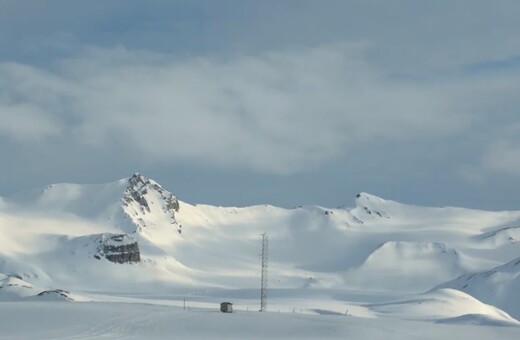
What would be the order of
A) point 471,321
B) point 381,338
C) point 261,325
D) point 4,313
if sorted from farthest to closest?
point 471,321 → point 4,313 → point 261,325 → point 381,338

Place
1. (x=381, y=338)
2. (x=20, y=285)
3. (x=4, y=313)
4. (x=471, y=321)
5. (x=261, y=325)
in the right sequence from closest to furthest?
(x=381, y=338) < (x=261, y=325) < (x=4, y=313) < (x=471, y=321) < (x=20, y=285)

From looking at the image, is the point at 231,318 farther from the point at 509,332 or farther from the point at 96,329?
the point at 509,332

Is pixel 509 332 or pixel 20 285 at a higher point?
pixel 20 285

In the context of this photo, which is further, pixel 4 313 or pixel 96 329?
pixel 4 313

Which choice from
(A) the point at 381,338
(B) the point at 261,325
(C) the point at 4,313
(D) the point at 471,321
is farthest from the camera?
(D) the point at 471,321

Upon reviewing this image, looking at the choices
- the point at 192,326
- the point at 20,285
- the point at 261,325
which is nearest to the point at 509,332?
the point at 261,325

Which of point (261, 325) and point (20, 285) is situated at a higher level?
point (20, 285)

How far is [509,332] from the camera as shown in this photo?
86000mm

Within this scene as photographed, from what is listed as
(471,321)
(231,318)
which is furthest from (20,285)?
(231,318)

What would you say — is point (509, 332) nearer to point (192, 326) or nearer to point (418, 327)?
point (418, 327)

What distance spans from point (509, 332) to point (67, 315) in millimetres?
34797

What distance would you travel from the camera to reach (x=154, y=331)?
81.4 metres

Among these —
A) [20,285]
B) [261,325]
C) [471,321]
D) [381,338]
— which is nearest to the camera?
[381,338]

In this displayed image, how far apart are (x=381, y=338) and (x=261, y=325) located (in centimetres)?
995
